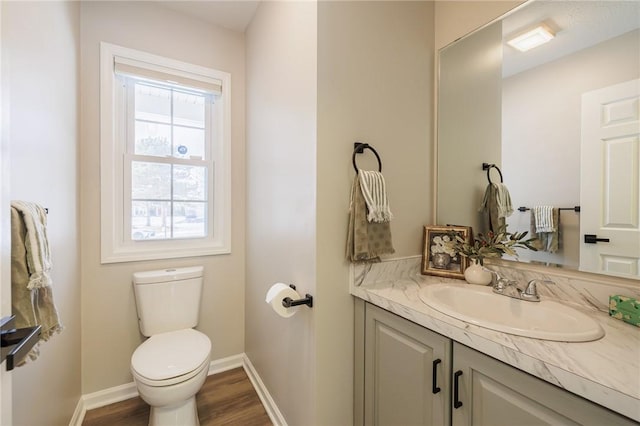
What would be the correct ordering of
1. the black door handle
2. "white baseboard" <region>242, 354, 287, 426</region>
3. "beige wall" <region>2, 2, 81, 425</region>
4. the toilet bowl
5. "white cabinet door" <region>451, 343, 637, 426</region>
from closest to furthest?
1. "white cabinet door" <region>451, 343, 637, 426</region>
2. "beige wall" <region>2, 2, 81, 425</region>
3. the black door handle
4. the toilet bowl
5. "white baseboard" <region>242, 354, 287, 426</region>

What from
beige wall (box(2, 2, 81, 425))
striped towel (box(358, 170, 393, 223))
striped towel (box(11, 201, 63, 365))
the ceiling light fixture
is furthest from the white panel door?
striped towel (box(11, 201, 63, 365))

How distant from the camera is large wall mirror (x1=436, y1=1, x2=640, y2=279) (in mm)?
983

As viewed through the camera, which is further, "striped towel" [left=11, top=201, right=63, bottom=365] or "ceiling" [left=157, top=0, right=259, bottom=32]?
"ceiling" [left=157, top=0, right=259, bottom=32]

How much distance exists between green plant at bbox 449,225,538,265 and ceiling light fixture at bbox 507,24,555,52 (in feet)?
2.76

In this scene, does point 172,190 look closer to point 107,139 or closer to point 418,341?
point 107,139

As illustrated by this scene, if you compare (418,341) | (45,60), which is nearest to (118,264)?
(45,60)

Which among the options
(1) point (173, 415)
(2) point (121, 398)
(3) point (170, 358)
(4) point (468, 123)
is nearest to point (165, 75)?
(3) point (170, 358)

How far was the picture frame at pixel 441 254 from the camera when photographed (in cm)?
144

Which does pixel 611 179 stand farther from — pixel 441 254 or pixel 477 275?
pixel 441 254

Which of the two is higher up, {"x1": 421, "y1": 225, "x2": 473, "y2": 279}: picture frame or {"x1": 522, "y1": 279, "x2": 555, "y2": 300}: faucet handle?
{"x1": 421, "y1": 225, "x2": 473, "y2": 279}: picture frame

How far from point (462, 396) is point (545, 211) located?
2.85 feet

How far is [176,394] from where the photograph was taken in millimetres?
1307

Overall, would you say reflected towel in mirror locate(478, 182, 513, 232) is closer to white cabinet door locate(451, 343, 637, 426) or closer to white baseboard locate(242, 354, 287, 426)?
white cabinet door locate(451, 343, 637, 426)

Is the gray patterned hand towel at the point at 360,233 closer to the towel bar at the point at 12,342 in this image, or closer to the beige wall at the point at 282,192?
the beige wall at the point at 282,192
